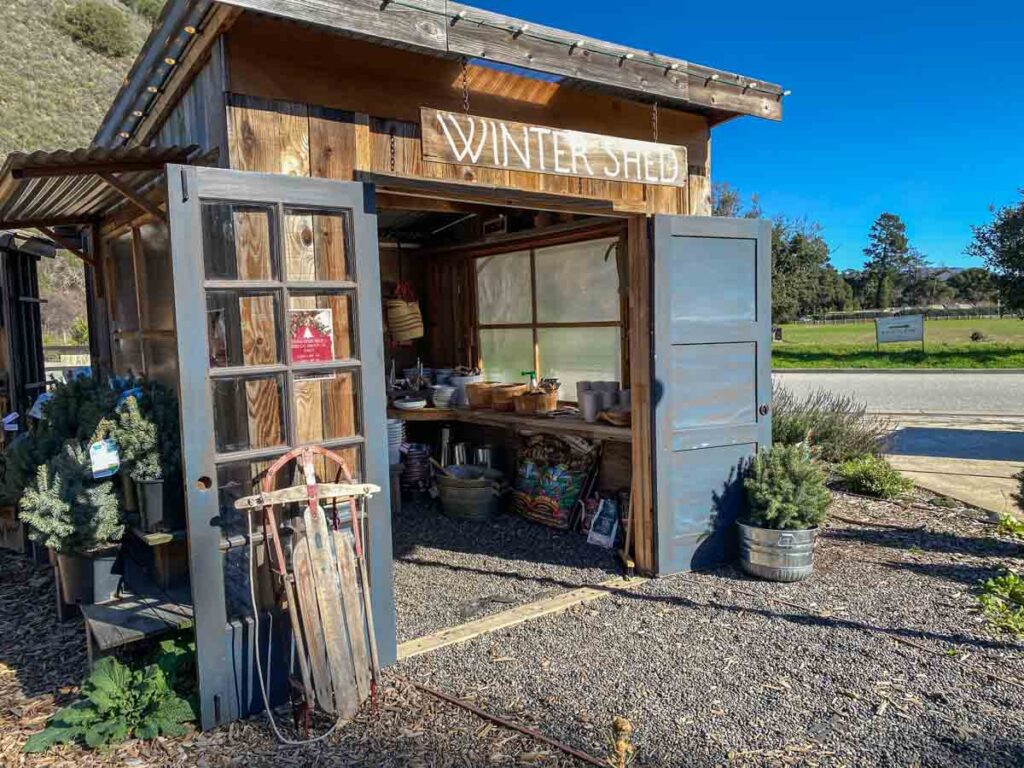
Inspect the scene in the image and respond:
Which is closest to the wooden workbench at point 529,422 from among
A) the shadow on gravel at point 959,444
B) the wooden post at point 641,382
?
the wooden post at point 641,382

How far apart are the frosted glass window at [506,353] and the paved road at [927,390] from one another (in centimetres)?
641

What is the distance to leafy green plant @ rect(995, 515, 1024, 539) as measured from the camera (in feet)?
18.1

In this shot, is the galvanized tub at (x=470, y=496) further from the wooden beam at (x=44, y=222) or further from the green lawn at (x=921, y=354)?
the green lawn at (x=921, y=354)

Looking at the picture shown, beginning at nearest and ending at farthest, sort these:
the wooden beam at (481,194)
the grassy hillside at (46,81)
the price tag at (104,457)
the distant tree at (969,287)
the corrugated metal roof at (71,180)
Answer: the corrugated metal roof at (71,180) < the price tag at (104,457) < the wooden beam at (481,194) < the grassy hillside at (46,81) < the distant tree at (969,287)

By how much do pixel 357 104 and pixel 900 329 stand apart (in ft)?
95.2

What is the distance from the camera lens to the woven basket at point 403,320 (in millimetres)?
7406

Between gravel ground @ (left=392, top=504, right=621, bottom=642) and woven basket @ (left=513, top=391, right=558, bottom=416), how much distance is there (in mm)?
1008

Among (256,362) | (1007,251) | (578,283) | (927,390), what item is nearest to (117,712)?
(256,362)

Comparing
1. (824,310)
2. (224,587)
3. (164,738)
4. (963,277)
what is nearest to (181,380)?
(224,587)

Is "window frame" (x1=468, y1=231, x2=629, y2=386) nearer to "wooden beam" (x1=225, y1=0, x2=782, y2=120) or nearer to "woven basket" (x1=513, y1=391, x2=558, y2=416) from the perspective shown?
"woven basket" (x1=513, y1=391, x2=558, y2=416)

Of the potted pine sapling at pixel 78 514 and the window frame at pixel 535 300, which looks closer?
the potted pine sapling at pixel 78 514

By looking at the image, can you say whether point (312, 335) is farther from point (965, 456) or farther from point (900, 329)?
point (900, 329)

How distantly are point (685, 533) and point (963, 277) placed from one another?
7658cm

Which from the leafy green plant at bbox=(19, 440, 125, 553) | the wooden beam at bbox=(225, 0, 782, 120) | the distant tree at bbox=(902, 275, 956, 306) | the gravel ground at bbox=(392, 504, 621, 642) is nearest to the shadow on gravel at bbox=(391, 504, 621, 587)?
the gravel ground at bbox=(392, 504, 621, 642)
